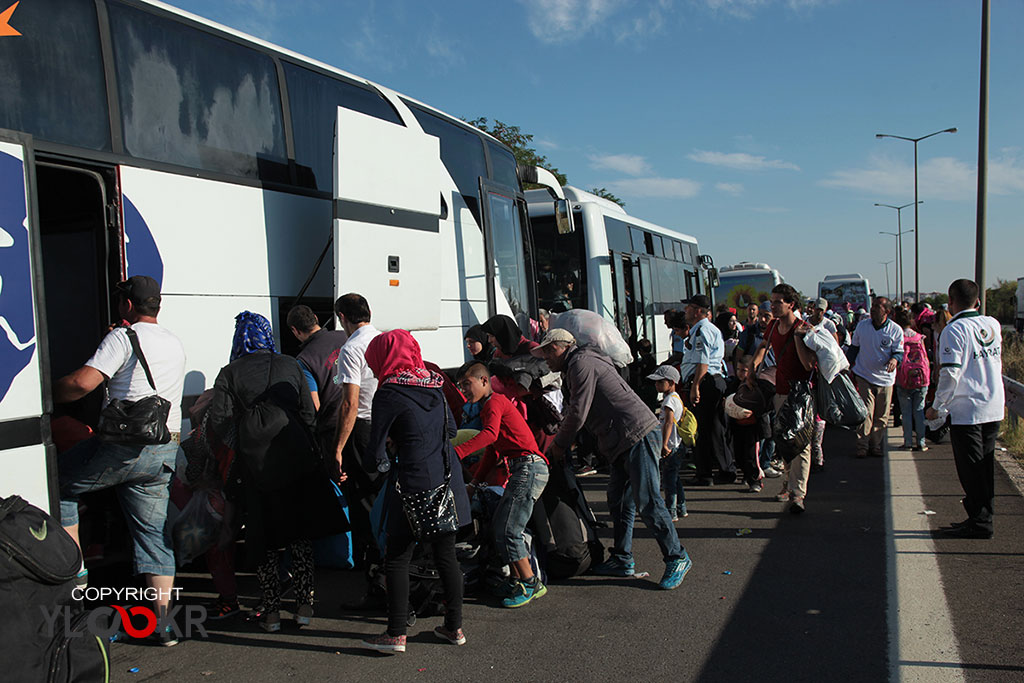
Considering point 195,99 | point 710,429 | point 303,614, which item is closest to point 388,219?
point 195,99

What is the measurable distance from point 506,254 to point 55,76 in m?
5.38

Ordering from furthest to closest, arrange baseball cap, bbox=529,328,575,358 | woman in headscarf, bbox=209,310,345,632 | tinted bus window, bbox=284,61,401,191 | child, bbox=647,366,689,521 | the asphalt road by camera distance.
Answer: child, bbox=647,366,689,521
tinted bus window, bbox=284,61,401,191
baseball cap, bbox=529,328,575,358
woman in headscarf, bbox=209,310,345,632
the asphalt road

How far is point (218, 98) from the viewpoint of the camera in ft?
19.4

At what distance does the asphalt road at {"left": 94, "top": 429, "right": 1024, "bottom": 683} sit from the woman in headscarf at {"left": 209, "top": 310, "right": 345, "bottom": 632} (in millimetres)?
410

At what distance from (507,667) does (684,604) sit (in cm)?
147

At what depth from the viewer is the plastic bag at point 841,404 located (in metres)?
7.34

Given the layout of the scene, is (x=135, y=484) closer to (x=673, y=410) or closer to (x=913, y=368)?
(x=673, y=410)

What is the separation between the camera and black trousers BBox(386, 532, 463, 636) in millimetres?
4410

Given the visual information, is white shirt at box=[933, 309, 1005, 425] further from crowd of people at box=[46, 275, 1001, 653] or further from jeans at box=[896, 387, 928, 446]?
jeans at box=[896, 387, 928, 446]

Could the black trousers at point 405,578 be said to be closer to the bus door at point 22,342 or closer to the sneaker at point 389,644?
the sneaker at point 389,644

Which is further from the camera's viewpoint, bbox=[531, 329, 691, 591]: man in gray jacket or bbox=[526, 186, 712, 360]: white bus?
bbox=[526, 186, 712, 360]: white bus

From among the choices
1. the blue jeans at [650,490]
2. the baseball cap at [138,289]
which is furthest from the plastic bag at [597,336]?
the baseball cap at [138,289]

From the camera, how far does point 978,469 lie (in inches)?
248

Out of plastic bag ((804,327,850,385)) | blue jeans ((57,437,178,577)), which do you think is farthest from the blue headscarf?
plastic bag ((804,327,850,385))
